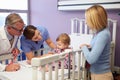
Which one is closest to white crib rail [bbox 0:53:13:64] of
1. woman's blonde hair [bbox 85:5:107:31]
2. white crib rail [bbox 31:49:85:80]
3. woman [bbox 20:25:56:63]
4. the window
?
woman [bbox 20:25:56:63]

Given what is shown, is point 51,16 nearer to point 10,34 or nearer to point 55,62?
point 10,34

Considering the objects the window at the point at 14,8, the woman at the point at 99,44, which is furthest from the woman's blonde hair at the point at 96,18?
the window at the point at 14,8

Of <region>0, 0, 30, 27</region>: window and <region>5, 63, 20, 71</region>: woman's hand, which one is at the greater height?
<region>0, 0, 30, 27</region>: window

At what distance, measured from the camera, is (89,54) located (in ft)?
4.18

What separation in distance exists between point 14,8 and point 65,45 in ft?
5.48

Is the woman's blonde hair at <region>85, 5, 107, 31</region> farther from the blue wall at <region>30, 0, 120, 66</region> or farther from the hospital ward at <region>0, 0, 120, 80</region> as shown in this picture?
the blue wall at <region>30, 0, 120, 66</region>

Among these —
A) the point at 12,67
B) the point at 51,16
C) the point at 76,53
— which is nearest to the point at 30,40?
the point at 12,67

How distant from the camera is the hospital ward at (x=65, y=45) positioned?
127 centimetres

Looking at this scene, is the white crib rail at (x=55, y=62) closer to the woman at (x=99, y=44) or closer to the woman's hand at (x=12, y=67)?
the woman at (x=99, y=44)

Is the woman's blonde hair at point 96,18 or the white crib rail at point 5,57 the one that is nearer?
the woman's blonde hair at point 96,18

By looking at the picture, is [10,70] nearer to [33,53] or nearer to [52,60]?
[33,53]

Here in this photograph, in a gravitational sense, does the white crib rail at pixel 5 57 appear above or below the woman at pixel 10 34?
below

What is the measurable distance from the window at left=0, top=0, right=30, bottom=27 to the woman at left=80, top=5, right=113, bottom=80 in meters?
1.88

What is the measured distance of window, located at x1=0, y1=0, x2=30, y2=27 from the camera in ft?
9.38
